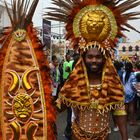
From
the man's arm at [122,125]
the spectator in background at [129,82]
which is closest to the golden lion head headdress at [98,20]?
the man's arm at [122,125]

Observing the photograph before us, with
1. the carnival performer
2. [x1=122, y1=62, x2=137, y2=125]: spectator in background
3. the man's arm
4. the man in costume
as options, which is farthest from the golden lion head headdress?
[x1=122, y1=62, x2=137, y2=125]: spectator in background

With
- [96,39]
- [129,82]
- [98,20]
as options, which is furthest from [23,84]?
[129,82]

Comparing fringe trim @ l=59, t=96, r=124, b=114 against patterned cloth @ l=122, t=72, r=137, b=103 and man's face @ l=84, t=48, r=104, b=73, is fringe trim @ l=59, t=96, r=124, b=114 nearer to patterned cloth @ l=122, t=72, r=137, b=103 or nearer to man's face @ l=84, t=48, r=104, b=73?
man's face @ l=84, t=48, r=104, b=73

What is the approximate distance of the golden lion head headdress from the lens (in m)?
3.48

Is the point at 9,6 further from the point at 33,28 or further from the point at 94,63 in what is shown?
the point at 94,63

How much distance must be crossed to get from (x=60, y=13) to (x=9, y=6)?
0.46 meters

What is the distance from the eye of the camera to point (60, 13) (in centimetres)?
361

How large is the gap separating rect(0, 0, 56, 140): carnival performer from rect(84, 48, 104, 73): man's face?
440 mm

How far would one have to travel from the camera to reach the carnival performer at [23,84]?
11.8ft

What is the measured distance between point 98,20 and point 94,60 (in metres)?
0.35

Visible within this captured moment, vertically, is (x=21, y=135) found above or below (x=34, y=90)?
below

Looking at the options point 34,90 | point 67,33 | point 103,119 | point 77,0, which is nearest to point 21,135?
point 34,90

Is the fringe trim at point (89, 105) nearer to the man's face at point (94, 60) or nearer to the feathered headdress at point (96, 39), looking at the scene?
the feathered headdress at point (96, 39)

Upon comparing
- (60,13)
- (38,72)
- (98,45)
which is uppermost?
(60,13)
